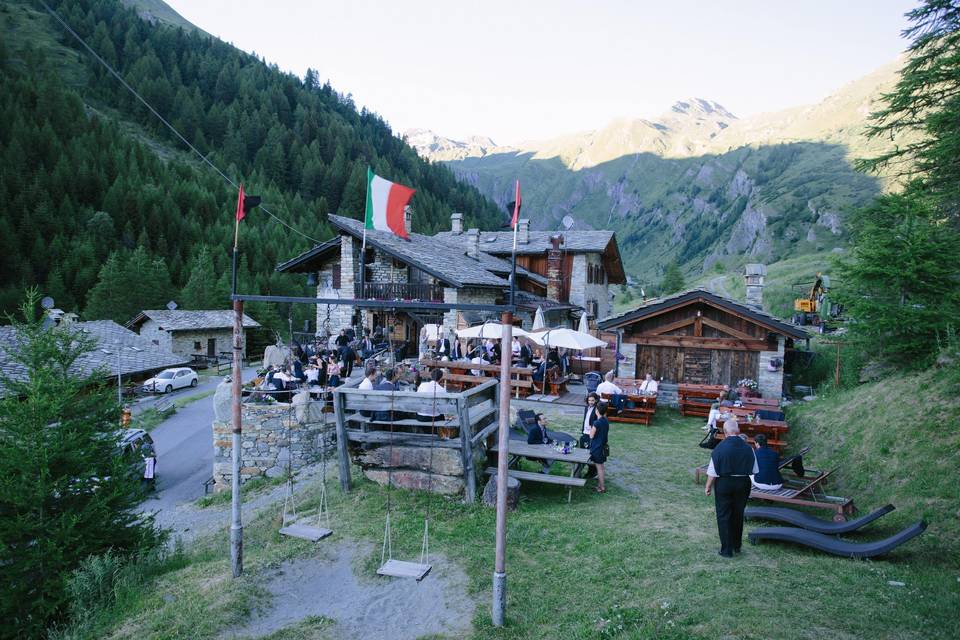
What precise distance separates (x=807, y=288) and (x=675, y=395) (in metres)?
33.2

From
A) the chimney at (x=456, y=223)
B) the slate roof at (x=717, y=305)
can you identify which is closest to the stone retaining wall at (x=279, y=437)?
the slate roof at (x=717, y=305)

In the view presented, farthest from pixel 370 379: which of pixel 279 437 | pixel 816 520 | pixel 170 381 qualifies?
pixel 170 381

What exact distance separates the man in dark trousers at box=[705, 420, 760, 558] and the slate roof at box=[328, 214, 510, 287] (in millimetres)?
16453

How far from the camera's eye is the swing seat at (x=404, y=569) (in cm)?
654

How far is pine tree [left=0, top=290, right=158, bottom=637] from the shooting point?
8016 millimetres

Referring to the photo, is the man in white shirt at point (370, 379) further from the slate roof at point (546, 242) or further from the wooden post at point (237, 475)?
the slate roof at point (546, 242)

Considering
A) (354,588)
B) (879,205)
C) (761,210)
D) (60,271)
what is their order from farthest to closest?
(761,210), (60,271), (879,205), (354,588)

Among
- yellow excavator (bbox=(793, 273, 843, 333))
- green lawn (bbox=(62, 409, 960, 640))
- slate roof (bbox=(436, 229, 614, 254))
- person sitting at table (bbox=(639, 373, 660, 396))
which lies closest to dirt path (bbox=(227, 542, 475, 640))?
green lawn (bbox=(62, 409, 960, 640))

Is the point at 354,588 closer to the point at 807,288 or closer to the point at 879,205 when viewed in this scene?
the point at 879,205

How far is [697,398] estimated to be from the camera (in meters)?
16.9

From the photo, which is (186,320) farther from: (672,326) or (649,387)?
(649,387)

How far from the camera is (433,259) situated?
24641mm

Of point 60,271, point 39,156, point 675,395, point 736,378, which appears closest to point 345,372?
point 675,395

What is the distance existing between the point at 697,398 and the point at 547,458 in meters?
9.32
